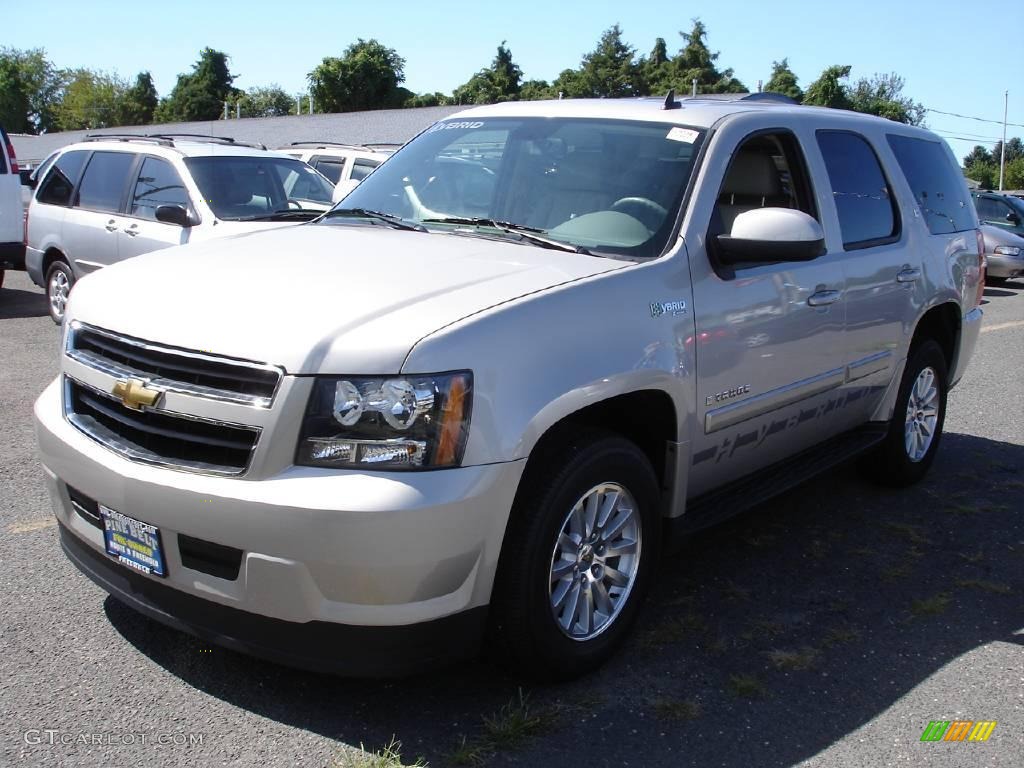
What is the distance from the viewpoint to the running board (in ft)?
12.8

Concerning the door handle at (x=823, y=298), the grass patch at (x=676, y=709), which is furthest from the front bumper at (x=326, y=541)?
the door handle at (x=823, y=298)

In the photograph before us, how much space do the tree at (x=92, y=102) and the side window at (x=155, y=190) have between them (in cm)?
10788

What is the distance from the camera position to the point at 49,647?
137 inches

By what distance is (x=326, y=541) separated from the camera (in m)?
2.70

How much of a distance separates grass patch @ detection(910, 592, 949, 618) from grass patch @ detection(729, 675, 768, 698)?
1.04m

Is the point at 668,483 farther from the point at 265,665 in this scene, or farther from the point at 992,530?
the point at 992,530

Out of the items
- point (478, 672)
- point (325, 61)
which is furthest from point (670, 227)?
point (325, 61)

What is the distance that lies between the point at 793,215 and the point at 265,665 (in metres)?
2.54

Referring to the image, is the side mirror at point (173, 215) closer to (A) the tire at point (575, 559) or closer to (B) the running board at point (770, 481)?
(B) the running board at point (770, 481)

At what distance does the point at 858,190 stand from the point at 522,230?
6.61 ft

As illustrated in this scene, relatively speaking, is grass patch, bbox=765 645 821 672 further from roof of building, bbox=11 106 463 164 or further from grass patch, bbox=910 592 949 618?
roof of building, bbox=11 106 463 164

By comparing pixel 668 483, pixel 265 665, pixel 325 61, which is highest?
pixel 325 61

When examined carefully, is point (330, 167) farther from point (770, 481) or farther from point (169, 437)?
point (169, 437)

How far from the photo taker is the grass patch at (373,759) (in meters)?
2.83
